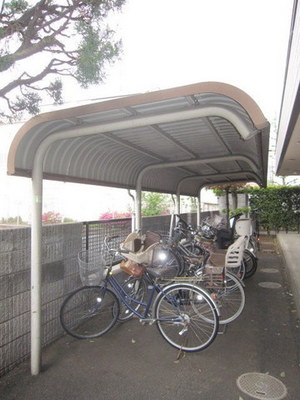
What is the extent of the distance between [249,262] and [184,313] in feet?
12.0

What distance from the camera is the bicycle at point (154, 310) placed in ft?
11.9

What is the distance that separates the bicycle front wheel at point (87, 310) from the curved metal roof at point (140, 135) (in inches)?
58.7

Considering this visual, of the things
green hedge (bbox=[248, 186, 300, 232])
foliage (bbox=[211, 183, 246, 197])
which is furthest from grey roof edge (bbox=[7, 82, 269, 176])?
green hedge (bbox=[248, 186, 300, 232])

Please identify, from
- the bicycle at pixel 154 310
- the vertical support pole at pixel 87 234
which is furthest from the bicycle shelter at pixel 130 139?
the bicycle at pixel 154 310

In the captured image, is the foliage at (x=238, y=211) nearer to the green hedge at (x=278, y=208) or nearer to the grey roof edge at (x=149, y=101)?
the green hedge at (x=278, y=208)

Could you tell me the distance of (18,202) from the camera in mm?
16406

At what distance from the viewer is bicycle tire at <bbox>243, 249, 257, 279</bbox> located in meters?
6.71

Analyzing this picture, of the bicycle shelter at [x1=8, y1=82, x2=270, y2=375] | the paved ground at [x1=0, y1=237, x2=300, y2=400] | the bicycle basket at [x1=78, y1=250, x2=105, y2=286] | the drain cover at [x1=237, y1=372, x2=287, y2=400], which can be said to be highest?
the bicycle shelter at [x1=8, y1=82, x2=270, y2=375]

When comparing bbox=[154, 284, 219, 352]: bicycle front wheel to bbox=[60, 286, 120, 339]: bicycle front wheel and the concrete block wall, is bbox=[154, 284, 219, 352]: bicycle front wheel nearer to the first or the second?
bbox=[60, 286, 120, 339]: bicycle front wheel

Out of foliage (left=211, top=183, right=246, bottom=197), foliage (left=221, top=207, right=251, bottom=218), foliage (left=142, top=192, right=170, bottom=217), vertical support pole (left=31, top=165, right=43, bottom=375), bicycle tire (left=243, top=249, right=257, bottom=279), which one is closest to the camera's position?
vertical support pole (left=31, top=165, right=43, bottom=375)

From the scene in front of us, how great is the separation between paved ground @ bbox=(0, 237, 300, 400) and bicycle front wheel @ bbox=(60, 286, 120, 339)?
15cm

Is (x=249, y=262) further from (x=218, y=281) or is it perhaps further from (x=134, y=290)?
(x=134, y=290)

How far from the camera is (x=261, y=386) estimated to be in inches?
113

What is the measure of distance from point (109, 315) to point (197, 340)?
1.37 meters
